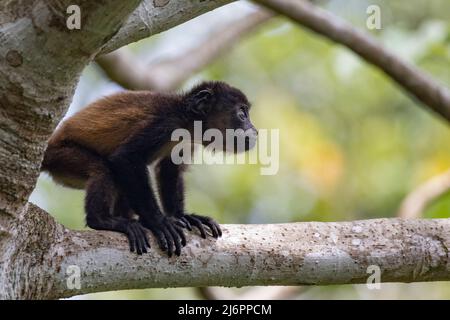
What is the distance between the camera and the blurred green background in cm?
1060

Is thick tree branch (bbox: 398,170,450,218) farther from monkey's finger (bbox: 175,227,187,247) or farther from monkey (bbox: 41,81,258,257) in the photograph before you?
monkey's finger (bbox: 175,227,187,247)

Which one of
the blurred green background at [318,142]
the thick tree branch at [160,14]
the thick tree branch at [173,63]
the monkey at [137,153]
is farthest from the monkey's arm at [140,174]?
the blurred green background at [318,142]

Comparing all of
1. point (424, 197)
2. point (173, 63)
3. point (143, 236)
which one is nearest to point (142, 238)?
point (143, 236)

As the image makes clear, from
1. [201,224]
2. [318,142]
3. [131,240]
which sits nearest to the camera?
[131,240]

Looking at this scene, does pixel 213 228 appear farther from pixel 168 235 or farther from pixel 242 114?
pixel 242 114

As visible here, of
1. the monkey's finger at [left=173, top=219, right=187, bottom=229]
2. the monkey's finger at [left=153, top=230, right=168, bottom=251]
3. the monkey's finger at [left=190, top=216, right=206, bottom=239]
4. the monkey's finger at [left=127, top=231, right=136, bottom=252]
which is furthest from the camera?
the monkey's finger at [left=173, top=219, right=187, bottom=229]

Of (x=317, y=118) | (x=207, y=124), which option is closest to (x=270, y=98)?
(x=317, y=118)

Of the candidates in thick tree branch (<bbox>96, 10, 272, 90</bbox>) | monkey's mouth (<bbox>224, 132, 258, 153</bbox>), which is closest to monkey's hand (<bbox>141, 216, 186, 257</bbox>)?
monkey's mouth (<bbox>224, 132, 258, 153</bbox>)

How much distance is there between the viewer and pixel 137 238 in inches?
145

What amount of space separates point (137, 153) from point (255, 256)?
4.22 ft

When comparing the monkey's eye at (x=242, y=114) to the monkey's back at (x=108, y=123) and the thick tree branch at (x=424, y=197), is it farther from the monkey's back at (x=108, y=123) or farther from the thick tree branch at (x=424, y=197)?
the thick tree branch at (x=424, y=197)

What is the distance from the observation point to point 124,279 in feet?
11.3

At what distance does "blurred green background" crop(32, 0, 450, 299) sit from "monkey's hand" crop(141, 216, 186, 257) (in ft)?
17.1
